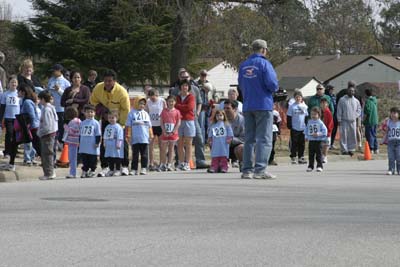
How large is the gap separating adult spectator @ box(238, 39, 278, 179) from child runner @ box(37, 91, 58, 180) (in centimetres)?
355

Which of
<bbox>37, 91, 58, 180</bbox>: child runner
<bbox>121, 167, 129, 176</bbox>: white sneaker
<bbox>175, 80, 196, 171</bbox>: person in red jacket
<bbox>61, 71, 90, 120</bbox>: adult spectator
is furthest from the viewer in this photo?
<bbox>175, 80, 196, 171</bbox>: person in red jacket

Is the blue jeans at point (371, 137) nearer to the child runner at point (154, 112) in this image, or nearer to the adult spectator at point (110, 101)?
the child runner at point (154, 112)

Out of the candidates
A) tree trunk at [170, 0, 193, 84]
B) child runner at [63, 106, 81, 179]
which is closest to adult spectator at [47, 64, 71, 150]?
child runner at [63, 106, 81, 179]

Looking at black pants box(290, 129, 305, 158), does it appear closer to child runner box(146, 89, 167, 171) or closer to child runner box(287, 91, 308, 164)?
child runner box(287, 91, 308, 164)

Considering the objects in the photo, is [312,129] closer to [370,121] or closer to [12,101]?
[12,101]

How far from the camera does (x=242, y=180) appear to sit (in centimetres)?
1559

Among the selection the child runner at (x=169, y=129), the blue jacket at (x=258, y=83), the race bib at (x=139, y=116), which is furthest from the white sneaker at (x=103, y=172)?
the blue jacket at (x=258, y=83)

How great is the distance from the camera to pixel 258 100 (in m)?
15.5

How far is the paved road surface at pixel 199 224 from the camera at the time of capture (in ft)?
27.3

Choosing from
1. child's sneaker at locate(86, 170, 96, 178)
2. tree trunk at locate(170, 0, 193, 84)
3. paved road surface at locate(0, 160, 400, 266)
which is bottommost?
paved road surface at locate(0, 160, 400, 266)

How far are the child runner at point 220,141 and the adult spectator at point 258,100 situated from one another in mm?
2948

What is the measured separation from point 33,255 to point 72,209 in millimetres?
2981

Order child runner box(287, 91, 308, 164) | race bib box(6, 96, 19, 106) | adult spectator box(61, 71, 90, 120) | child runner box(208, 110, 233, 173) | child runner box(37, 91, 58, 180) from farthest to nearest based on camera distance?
child runner box(287, 91, 308, 164)
adult spectator box(61, 71, 90, 120)
race bib box(6, 96, 19, 106)
child runner box(208, 110, 233, 173)
child runner box(37, 91, 58, 180)

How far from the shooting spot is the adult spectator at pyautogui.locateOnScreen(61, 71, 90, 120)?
19422mm
